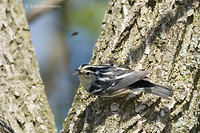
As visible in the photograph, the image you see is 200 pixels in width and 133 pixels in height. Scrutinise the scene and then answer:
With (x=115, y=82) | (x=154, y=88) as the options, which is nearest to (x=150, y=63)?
Answer: (x=154, y=88)

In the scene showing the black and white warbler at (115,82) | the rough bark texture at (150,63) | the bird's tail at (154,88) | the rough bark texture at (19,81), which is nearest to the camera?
the bird's tail at (154,88)

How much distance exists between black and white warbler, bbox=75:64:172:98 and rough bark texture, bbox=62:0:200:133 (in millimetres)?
89

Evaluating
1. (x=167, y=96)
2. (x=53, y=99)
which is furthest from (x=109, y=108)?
(x=53, y=99)

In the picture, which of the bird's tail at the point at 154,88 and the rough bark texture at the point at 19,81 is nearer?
the bird's tail at the point at 154,88

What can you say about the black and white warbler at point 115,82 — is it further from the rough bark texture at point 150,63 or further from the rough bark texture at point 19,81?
the rough bark texture at point 19,81

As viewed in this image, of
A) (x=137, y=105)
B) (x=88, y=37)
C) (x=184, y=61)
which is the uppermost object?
(x=88, y=37)

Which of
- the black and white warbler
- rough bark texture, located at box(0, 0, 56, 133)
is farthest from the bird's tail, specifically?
rough bark texture, located at box(0, 0, 56, 133)

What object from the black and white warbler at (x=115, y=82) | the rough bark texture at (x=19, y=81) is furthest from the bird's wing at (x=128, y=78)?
the rough bark texture at (x=19, y=81)

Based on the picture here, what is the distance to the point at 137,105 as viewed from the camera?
3.99 meters

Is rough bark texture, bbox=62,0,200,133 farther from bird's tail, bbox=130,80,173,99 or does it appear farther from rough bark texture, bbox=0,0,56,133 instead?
rough bark texture, bbox=0,0,56,133

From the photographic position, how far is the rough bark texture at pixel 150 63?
12.7ft

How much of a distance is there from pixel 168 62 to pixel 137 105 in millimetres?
561

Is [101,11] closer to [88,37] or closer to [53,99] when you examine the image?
[88,37]

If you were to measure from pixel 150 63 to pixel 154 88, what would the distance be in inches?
12.5
